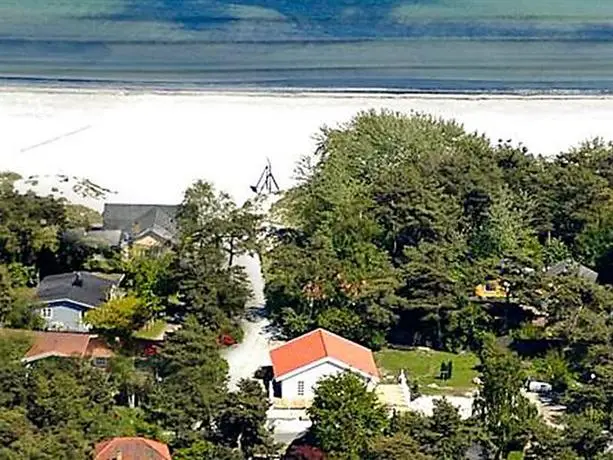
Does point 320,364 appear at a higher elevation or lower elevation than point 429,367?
lower

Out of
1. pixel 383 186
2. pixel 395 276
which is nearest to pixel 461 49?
pixel 383 186

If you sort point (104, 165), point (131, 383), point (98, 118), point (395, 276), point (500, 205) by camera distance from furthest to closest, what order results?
1. point (98, 118)
2. point (104, 165)
3. point (500, 205)
4. point (395, 276)
5. point (131, 383)

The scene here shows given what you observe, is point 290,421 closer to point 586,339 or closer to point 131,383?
point 131,383

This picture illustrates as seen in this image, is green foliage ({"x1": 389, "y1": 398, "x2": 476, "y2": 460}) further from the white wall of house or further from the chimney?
the chimney

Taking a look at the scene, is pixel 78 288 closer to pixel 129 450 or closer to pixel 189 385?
pixel 189 385

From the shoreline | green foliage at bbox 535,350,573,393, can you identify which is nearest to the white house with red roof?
green foliage at bbox 535,350,573,393

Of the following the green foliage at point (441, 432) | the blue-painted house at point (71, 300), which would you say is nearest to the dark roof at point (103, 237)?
the blue-painted house at point (71, 300)

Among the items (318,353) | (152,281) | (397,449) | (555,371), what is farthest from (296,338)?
(397,449)
